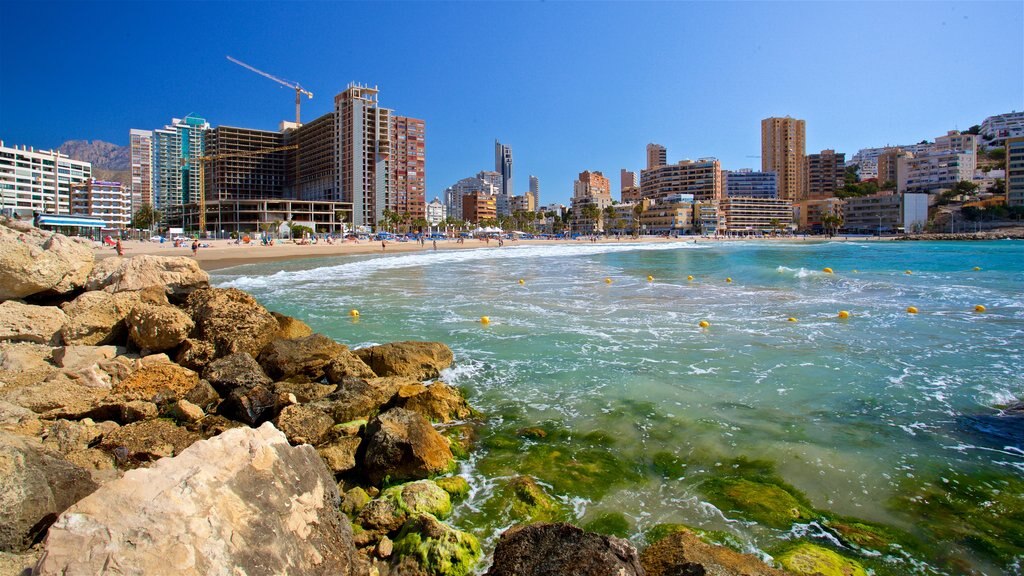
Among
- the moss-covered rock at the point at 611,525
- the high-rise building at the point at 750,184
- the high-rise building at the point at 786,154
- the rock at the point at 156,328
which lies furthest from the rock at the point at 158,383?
the high-rise building at the point at 786,154

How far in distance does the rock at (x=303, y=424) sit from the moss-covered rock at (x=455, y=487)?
1.62m

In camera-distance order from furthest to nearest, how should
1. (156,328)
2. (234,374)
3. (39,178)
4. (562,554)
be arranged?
(39,178), (156,328), (234,374), (562,554)

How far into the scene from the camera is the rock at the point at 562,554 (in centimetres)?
347

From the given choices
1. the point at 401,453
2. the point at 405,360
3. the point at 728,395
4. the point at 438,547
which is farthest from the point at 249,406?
the point at 728,395

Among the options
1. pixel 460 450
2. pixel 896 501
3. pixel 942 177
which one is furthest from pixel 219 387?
pixel 942 177

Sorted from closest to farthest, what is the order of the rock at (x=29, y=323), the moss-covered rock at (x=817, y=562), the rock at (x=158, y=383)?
the moss-covered rock at (x=817, y=562), the rock at (x=158, y=383), the rock at (x=29, y=323)

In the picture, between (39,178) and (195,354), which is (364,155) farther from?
(195,354)

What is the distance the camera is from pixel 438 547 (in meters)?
4.27

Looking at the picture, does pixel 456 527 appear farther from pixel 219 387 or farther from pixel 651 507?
pixel 219 387

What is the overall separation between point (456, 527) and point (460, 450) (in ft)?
5.14

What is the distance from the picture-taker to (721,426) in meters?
7.25

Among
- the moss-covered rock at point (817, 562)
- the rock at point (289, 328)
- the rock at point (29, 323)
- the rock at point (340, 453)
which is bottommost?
the moss-covered rock at point (817, 562)

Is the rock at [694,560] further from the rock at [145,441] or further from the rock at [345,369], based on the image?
the rock at [345,369]

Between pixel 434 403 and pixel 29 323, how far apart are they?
22.9 feet
